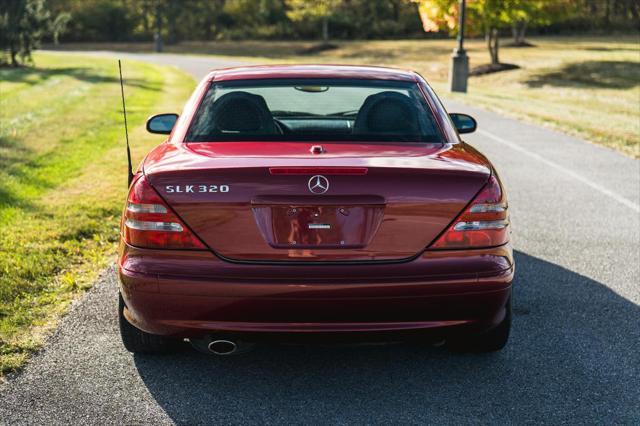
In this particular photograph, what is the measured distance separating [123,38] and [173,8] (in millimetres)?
6219

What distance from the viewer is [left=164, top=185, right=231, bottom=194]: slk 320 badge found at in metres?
3.71

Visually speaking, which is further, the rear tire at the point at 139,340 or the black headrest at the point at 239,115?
the black headrest at the point at 239,115

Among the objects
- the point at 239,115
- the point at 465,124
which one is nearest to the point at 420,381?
the point at 239,115

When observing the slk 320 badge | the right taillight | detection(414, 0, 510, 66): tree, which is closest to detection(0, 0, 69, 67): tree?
detection(414, 0, 510, 66): tree

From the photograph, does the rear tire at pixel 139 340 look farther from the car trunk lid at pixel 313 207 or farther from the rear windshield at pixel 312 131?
the rear windshield at pixel 312 131

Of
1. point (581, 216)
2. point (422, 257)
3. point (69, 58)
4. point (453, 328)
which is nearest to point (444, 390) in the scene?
point (453, 328)

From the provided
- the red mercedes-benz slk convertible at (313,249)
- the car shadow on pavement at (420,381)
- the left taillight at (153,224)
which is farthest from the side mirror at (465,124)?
the left taillight at (153,224)

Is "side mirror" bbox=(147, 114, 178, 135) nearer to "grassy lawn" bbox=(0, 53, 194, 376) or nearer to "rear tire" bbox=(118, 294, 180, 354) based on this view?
"grassy lawn" bbox=(0, 53, 194, 376)

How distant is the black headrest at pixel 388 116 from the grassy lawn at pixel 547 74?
30.8 feet

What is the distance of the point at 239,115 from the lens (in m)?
4.57

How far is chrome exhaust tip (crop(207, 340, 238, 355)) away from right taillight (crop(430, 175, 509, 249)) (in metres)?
0.99

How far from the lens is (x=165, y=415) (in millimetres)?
3719

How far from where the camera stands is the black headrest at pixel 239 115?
4543mm

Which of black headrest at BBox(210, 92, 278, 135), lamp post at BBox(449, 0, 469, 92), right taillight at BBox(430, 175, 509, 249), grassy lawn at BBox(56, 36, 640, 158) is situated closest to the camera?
right taillight at BBox(430, 175, 509, 249)
